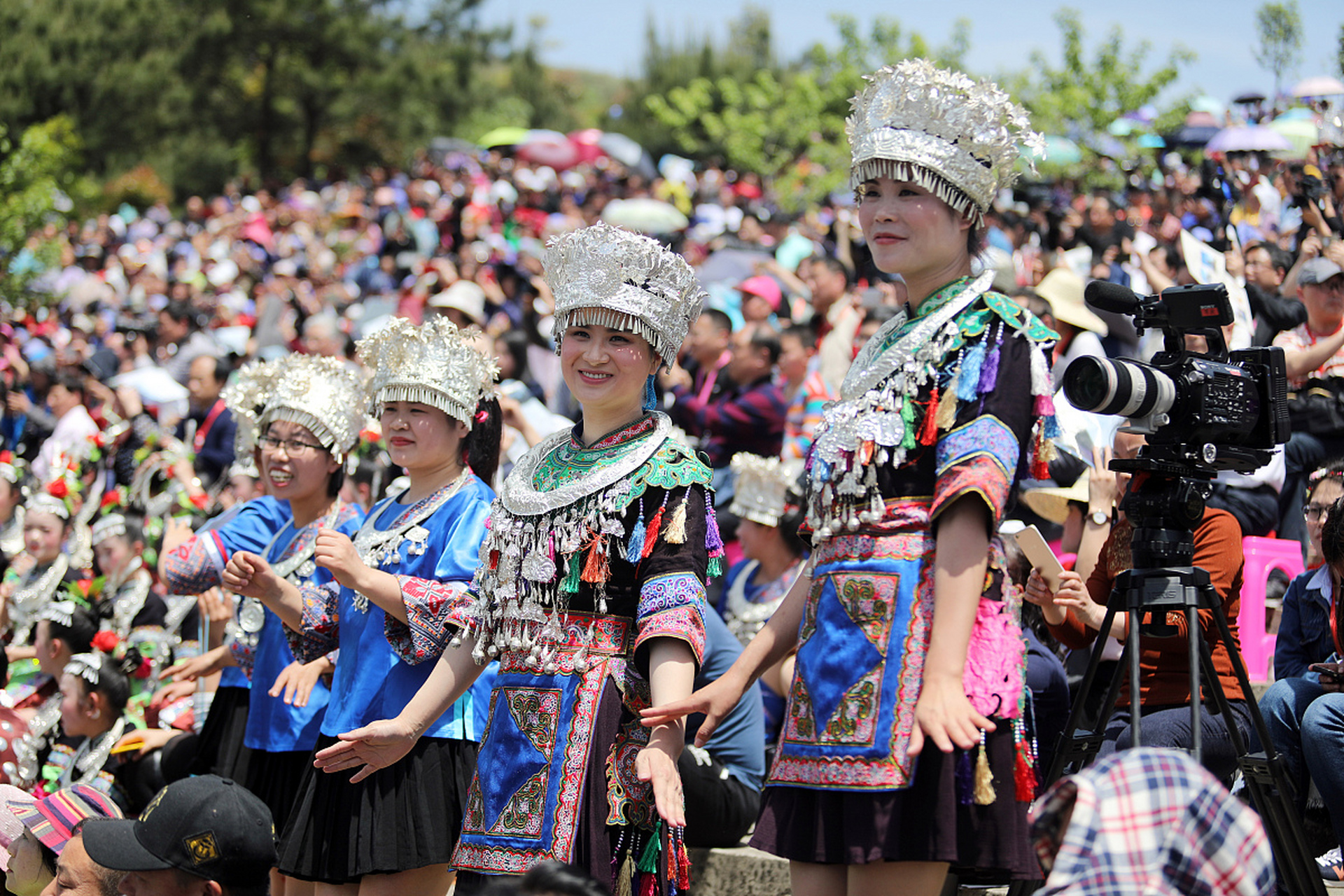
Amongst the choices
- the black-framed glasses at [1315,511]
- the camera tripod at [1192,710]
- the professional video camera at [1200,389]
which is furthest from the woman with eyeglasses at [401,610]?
the black-framed glasses at [1315,511]

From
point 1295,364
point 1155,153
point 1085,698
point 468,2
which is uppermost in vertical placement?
point 468,2

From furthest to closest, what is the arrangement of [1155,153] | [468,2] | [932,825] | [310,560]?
1. [468,2]
2. [1155,153]
3. [310,560]
4. [932,825]

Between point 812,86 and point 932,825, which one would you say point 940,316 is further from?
point 812,86

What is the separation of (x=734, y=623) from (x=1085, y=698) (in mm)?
3435

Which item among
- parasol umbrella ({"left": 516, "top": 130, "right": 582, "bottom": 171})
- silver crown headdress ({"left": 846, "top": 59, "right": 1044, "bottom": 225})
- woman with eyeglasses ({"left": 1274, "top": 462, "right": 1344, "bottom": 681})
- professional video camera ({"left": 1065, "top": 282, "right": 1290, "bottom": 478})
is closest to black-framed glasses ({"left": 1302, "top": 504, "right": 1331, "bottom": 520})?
woman with eyeglasses ({"left": 1274, "top": 462, "right": 1344, "bottom": 681})

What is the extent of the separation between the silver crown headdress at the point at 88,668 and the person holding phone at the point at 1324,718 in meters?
4.79

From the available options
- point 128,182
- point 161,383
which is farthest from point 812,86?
point 161,383

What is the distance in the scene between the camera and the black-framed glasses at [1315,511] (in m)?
4.86

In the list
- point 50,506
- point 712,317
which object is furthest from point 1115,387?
point 50,506

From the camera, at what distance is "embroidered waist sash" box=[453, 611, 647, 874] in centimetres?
292

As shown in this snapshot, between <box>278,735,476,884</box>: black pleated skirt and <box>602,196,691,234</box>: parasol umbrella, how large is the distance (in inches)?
684

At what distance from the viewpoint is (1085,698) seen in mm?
2906

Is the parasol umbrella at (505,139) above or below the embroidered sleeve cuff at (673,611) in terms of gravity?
above

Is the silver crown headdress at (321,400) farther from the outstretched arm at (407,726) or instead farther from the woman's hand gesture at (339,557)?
the outstretched arm at (407,726)
